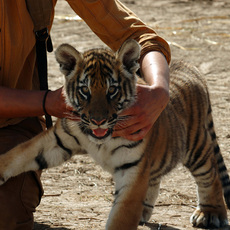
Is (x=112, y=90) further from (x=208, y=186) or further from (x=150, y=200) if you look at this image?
(x=208, y=186)

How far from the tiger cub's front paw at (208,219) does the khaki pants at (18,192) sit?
3.39 ft

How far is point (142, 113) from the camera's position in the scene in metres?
2.96

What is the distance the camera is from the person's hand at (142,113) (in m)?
2.96

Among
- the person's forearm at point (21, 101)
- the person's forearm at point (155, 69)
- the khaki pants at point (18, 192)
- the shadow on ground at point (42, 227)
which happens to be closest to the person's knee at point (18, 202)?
the khaki pants at point (18, 192)

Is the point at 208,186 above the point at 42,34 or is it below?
below

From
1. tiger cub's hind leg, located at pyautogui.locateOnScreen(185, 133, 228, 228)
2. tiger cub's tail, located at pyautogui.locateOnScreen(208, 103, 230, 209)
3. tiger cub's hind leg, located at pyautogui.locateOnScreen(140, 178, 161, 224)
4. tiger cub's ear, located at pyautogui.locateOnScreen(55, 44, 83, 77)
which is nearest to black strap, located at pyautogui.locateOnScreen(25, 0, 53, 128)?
tiger cub's ear, located at pyautogui.locateOnScreen(55, 44, 83, 77)

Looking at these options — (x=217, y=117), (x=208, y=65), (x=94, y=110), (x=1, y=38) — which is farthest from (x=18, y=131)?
(x=208, y=65)

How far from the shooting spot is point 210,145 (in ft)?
12.6

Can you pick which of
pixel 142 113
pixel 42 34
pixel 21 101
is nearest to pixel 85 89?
pixel 142 113

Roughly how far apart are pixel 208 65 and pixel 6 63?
4.19m

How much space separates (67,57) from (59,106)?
27 cm

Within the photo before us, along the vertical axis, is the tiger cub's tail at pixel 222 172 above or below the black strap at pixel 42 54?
below

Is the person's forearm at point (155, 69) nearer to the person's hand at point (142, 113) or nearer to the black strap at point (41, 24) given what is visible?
the person's hand at point (142, 113)

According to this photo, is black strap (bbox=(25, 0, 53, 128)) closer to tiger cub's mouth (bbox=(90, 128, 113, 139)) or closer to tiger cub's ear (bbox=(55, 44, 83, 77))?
tiger cub's ear (bbox=(55, 44, 83, 77))
